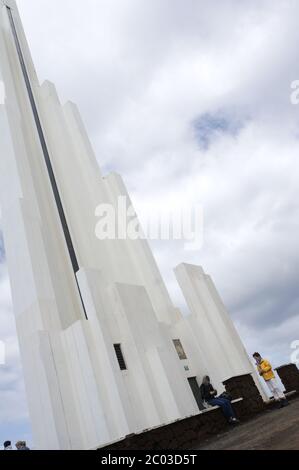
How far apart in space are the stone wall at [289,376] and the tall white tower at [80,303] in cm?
235

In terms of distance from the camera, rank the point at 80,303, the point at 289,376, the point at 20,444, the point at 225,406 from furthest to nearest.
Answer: the point at 80,303 < the point at 289,376 < the point at 20,444 < the point at 225,406

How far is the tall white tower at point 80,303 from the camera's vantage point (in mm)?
9852

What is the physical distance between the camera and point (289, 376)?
40.0ft

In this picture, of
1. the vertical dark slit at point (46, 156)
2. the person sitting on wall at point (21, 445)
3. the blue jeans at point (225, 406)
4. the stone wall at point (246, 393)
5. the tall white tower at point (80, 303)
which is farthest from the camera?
the vertical dark slit at point (46, 156)

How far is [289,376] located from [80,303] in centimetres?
781

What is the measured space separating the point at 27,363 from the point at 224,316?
846 centimetres

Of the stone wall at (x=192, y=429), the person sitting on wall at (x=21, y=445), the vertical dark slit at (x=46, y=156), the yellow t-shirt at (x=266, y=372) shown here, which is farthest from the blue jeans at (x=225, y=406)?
the vertical dark slit at (x=46, y=156)

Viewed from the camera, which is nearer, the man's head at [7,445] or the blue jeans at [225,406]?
the blue jeans at [225,406]

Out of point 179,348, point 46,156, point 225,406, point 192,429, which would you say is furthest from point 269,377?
point 46,156

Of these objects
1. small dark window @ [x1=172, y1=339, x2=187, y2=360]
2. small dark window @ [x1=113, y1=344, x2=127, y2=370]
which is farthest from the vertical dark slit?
small dark window @ [x1=172, y1=339, x2=187, y2=360]

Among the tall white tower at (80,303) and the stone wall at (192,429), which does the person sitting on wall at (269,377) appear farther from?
the tall white tower at (80,303)

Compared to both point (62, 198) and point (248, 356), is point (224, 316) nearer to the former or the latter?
point (248, 356)

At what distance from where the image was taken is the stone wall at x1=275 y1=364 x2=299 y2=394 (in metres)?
11.7

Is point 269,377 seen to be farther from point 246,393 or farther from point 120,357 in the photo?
point 120,357
